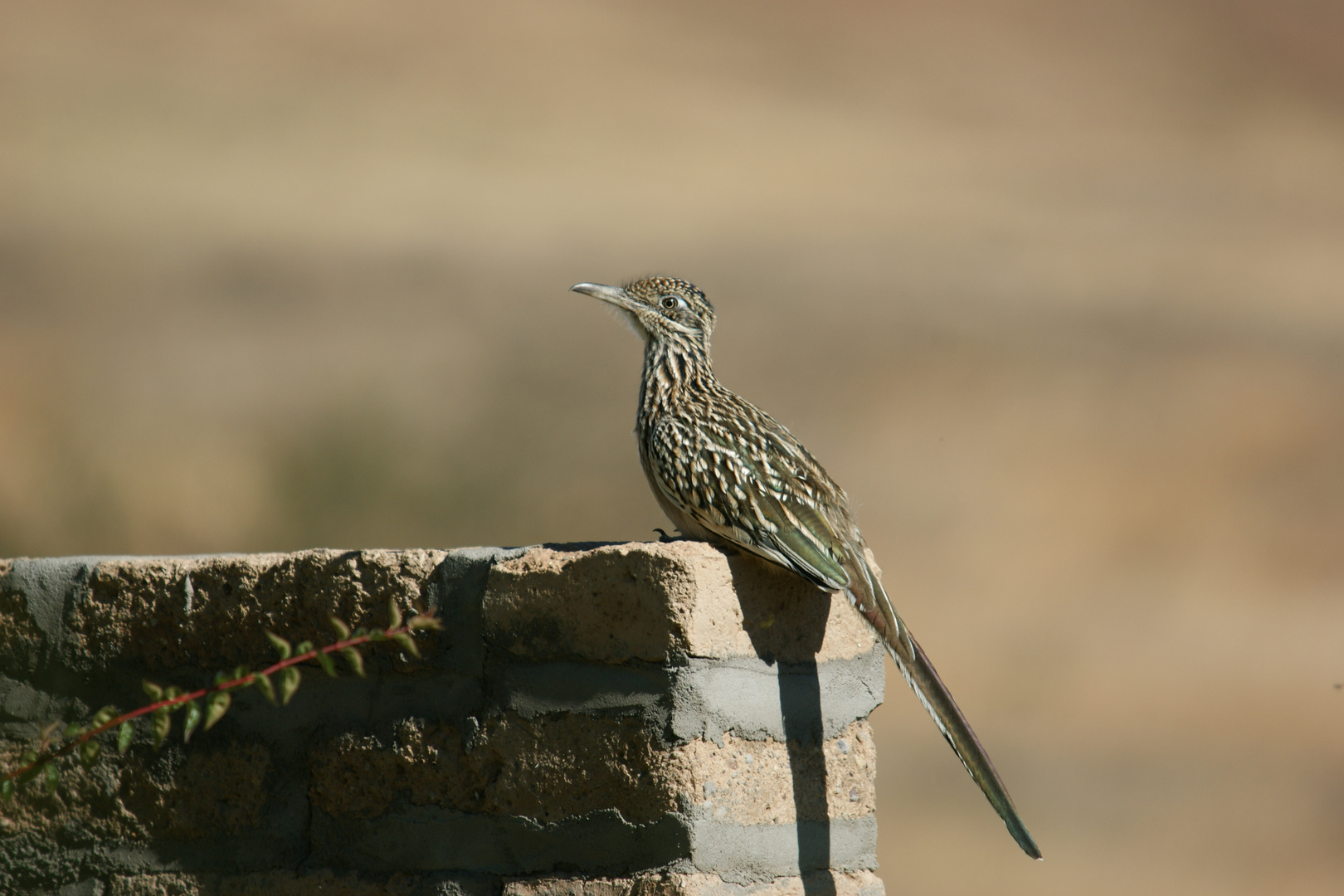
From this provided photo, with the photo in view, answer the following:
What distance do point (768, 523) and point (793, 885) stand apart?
798mm

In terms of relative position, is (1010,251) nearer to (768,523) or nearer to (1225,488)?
(1225,488)

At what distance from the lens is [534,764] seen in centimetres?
291

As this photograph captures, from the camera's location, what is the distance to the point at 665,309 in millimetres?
4551

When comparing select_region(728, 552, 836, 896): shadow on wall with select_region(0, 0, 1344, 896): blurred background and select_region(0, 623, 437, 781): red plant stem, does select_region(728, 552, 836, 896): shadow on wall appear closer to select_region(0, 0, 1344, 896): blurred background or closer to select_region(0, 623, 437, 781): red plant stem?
select_region(0, 623, 437, 781): red plant stem

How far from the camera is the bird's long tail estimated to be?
307cm

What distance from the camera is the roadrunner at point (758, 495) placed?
3180 mm

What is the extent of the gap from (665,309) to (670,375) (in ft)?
1.15

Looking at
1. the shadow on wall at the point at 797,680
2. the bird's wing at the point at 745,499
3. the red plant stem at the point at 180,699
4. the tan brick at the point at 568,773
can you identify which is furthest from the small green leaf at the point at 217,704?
the bird's wing at the point at 745,499

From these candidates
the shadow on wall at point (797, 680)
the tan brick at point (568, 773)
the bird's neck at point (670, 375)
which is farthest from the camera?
the bird's neck at point (670, 375)

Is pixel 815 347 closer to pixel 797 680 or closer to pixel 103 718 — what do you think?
pixel 797 680

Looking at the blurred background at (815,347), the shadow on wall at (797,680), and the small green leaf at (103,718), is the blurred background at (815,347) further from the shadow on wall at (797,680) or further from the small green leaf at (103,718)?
the small green leaf at (103,718)

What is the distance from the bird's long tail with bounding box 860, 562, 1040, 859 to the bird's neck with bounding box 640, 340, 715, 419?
3.12 ft

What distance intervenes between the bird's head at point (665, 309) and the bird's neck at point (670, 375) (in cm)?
2

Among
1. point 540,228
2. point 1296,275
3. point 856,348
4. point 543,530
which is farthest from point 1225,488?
point 540,228
